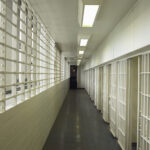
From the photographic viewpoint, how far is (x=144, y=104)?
2182mm

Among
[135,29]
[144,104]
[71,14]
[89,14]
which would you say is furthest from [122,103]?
[71,14]

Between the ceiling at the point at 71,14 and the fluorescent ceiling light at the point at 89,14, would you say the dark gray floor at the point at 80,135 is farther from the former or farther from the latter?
the ceiling at the point at 71,14

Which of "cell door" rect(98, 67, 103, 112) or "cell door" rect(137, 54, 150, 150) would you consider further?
"cell door" rect(98, 67, 103, 112)

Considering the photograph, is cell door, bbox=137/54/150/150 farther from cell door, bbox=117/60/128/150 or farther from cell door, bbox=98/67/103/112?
cell door, bbox=98/67/103/112

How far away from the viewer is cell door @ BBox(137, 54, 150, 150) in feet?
6.82

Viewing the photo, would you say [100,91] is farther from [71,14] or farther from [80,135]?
[71,14]

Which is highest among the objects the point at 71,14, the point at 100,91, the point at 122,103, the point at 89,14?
the point at 71,14

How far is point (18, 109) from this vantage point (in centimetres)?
173

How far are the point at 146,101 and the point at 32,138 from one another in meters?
2.11

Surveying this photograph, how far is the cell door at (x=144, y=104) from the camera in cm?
208

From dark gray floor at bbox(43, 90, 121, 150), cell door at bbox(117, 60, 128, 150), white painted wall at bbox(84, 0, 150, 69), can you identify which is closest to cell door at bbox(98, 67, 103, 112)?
dark gray floor at bbox(43, 90, 121, 150)

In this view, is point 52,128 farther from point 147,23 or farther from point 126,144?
point 147,23

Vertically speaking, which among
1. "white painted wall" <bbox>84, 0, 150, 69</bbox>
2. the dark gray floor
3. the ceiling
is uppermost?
the ceiling

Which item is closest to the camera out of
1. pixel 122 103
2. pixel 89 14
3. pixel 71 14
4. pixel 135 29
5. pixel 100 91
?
pixel 135 29
